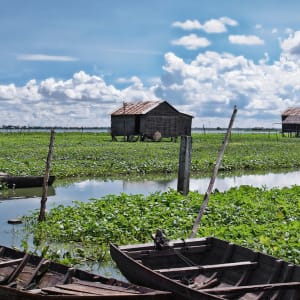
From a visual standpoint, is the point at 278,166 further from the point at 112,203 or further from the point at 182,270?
the point at 182,270

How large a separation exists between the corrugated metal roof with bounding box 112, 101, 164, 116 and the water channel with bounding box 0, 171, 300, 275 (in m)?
23.9

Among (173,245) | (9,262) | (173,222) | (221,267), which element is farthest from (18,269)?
(173,222)

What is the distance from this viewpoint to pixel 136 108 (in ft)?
169

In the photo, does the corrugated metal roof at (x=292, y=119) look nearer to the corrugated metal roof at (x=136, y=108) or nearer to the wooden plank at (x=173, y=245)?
the corrugated metal roof at (x=136, y=108)

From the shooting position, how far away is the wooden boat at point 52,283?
5918mm

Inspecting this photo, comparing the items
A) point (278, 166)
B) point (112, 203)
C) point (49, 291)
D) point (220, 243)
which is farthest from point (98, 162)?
point (49, 291)

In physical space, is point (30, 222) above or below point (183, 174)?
below

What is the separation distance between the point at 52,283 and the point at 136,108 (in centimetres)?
4484

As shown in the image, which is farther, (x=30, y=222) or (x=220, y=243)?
(x=30, y=222)

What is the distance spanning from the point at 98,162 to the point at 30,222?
15191mm

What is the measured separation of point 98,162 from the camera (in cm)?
2816

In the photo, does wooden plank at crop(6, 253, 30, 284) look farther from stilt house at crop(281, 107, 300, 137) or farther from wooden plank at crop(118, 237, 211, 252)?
stilt house at crop(281, 107, 300, 137)

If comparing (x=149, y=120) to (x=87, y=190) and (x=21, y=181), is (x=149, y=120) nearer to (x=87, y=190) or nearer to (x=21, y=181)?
(x=87, y=190)

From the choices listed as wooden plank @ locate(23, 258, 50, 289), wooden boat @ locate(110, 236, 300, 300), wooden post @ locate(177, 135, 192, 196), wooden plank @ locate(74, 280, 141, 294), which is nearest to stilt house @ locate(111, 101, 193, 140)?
wooden post @ locate(177, 135, 192, 196)
